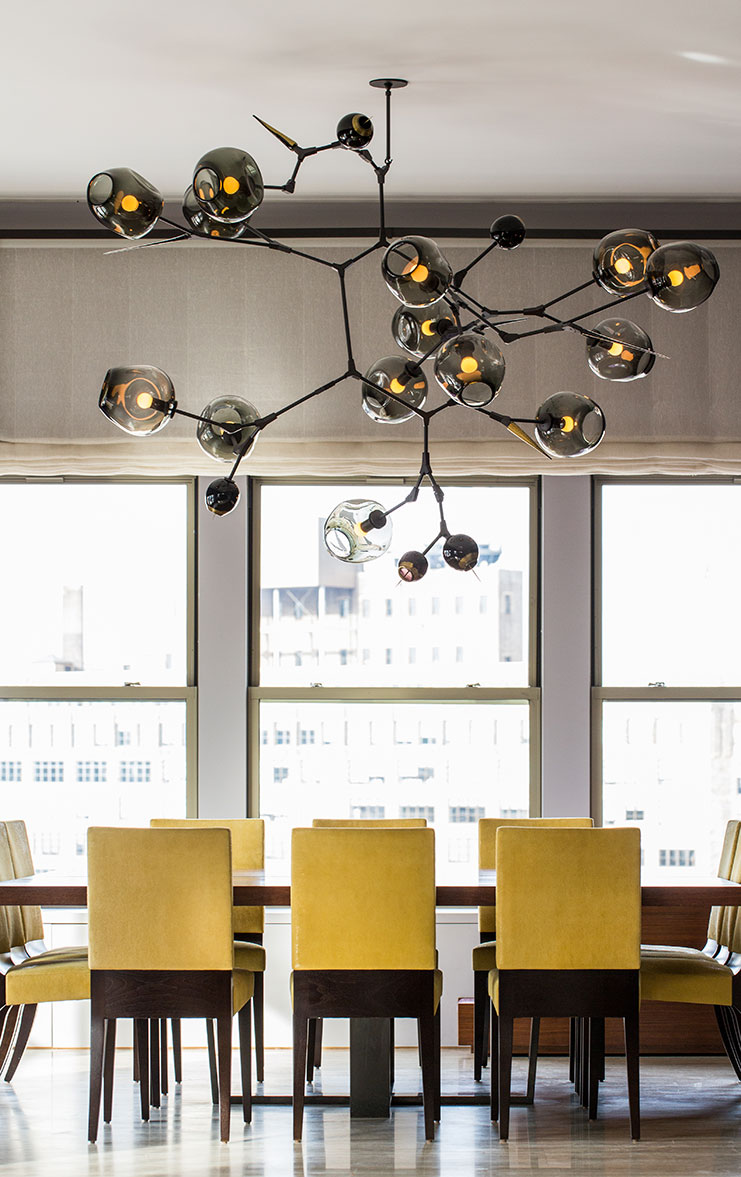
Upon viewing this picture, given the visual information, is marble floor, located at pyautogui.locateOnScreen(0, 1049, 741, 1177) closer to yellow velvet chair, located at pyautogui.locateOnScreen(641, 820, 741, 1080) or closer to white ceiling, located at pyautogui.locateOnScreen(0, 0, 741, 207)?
yellow velvet chair, located at pyautogui.locateOnScreen(641, 820, 741, 1080)

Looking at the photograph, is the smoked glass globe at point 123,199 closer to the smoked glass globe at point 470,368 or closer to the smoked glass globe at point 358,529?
the smoked glass globe at point 470,368

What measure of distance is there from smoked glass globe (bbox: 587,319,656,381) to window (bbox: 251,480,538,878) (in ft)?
6.94

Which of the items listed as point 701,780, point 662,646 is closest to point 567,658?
point 662,646

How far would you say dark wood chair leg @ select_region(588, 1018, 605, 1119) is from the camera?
12.3 feet

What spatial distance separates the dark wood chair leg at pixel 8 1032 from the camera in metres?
4.11

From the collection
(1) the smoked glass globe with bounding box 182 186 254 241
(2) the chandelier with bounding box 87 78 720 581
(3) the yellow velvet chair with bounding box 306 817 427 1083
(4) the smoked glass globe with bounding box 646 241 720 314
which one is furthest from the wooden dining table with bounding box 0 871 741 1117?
(1) the smoked glass globe with bounding box 182 186 254 241

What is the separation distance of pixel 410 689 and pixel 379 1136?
1886mm

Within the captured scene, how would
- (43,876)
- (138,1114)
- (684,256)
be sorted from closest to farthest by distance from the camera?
1. (684,256)
2. (138,1114)
3. (43,876)

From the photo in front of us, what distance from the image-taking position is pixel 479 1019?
4.21 m

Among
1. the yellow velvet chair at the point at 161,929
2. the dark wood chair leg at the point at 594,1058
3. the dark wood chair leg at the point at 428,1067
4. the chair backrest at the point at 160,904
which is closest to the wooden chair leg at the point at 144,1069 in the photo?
the yellow velvet chair at the point at 161,929

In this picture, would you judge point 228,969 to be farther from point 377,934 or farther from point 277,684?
point 277,684

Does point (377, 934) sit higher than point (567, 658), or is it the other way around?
point (567, 658)

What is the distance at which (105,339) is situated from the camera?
197 inches

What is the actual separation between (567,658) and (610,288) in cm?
238
